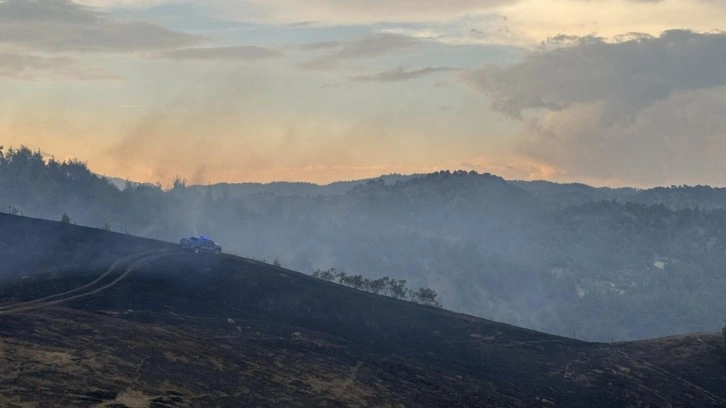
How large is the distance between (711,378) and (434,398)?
47428 millimetres

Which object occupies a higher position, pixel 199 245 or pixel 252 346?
pixel 199 245

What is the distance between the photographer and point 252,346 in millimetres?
96438

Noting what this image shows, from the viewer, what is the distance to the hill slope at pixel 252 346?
3007 inches

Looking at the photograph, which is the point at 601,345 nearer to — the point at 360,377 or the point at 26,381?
the point at 360,377

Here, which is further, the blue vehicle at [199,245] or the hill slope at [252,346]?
the blue vehicle at [199,245]

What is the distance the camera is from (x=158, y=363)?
80812mm

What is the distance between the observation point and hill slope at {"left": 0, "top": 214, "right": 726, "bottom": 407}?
76375 millimetres

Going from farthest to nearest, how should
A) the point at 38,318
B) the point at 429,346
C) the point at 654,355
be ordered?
the point at 654,355 < the point at 429,346 < the point at 38,318

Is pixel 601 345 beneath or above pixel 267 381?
above

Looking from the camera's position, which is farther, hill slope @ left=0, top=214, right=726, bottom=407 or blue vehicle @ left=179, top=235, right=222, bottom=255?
blue vehicle @ left=179, top=235, right=222, bottom=255

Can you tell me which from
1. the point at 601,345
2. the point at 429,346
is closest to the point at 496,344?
the point at 429,346

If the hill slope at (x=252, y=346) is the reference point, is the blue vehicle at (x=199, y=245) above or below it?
above

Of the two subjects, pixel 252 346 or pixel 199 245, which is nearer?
pixel 252 346

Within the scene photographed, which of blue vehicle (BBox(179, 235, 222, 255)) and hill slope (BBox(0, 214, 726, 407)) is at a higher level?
blue vehicle (BBox(179, 235, 222, 255))
